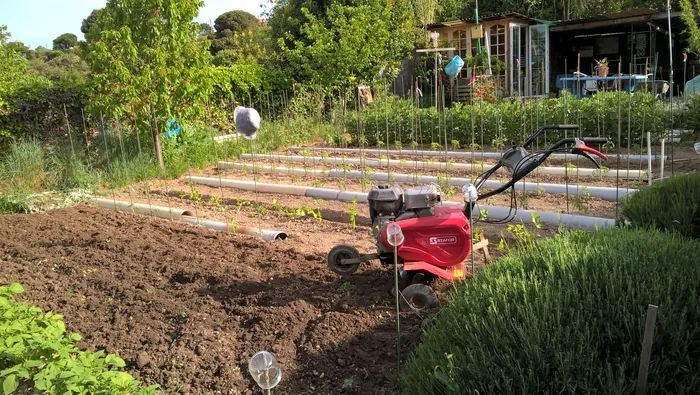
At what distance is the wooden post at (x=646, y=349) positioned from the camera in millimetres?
1721

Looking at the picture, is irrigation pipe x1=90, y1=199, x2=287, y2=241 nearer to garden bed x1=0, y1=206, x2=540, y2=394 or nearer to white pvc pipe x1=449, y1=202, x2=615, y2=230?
garden bed x1=0, y1=206, x2=540, y2=394

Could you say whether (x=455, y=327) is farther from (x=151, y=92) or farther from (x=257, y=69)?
(x=257, y=69)

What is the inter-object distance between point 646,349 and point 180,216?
→ 16.9ft

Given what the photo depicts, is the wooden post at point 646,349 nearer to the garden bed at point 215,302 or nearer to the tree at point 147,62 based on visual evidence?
the garden bed at point 215,302

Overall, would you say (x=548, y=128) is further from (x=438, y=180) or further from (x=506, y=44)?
(x=506, y=44)

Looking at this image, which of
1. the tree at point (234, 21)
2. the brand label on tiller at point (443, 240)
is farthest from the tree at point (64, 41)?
the brand label on tiller at point (443, 240)

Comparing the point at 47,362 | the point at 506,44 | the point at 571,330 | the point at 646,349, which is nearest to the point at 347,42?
the point at 506,44

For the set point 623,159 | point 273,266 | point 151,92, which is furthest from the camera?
point 151,92

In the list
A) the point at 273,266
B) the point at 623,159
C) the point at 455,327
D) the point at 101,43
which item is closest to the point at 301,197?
the point at 273,266

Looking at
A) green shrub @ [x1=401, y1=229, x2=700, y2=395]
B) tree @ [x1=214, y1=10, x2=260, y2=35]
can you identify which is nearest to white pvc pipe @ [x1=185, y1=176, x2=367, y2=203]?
green shrub @ [x1=401, y1=229, x2=700, y2=395]

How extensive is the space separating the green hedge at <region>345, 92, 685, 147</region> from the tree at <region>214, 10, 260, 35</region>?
69.4ft

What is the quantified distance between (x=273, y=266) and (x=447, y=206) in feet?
4.46

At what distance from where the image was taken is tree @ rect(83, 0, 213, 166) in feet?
26.9

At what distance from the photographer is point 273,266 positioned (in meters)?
4.16
